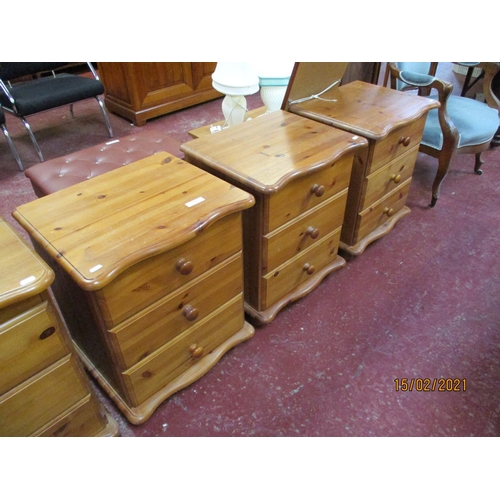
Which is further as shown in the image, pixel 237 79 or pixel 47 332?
pixel 237 79

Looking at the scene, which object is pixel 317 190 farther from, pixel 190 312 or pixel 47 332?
pixel 47 332

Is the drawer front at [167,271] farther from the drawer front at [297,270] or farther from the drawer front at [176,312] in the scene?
the drawer front at [297,270]

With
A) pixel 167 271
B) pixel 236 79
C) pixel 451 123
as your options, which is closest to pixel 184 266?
pixel 167 271

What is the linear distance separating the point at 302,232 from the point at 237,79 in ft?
2.34

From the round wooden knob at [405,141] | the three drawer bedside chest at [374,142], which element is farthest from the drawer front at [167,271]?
the round wooden knob at [405,141]

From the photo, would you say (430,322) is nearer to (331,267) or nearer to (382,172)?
(331,267)

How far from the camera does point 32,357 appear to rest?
0.78 metres

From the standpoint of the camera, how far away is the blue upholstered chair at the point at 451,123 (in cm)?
177

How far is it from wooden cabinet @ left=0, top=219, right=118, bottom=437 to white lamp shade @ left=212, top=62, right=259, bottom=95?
1.04 m

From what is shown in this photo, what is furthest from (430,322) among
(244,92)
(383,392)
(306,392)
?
(244,92)

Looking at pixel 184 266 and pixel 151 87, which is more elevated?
pixel 184 266

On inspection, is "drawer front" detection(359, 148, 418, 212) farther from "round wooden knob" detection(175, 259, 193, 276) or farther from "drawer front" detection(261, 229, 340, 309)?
"round wooden knob" detection(175, 259, 193, 276)

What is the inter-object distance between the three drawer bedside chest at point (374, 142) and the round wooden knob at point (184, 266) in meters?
0.82
